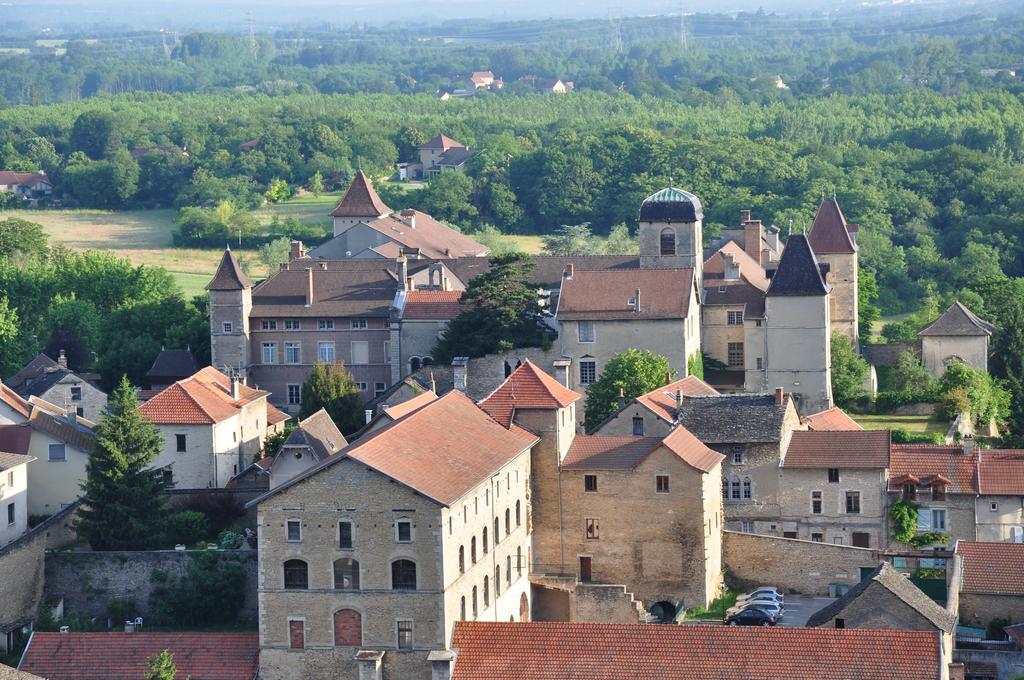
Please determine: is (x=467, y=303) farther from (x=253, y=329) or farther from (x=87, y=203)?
(x=87, y=203)

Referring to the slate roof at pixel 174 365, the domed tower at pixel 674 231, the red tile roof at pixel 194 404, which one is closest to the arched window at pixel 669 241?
the domed tower at pixel 674 231

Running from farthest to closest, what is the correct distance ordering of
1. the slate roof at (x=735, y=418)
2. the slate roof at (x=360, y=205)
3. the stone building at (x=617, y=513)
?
the slate roof at (x=360, y=205)
the slate roof at (x=735, y=418)
the stone building at (x=617, y=513)

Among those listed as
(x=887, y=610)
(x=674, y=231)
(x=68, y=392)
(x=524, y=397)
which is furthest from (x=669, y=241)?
(x=887, y=610)

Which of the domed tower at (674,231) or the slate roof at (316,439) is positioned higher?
the domed tower at (674,231)

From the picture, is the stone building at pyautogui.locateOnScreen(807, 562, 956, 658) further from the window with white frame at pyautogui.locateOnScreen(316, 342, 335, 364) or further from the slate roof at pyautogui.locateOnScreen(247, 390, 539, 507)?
the window with white frame at pyautogui.locateOnScreen(316, 342, 335, 364)

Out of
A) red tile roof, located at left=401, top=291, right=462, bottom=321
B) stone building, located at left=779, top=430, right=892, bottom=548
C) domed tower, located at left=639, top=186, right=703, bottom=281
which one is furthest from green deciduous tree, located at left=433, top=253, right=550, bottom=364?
stone building, located at left=779, top=430, right=892, bottom=548

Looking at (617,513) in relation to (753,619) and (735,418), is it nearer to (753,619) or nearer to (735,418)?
(753,619)

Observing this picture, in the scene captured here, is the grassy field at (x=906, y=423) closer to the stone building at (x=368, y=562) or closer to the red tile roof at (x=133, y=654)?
the stone building at (x=368, y=562)
